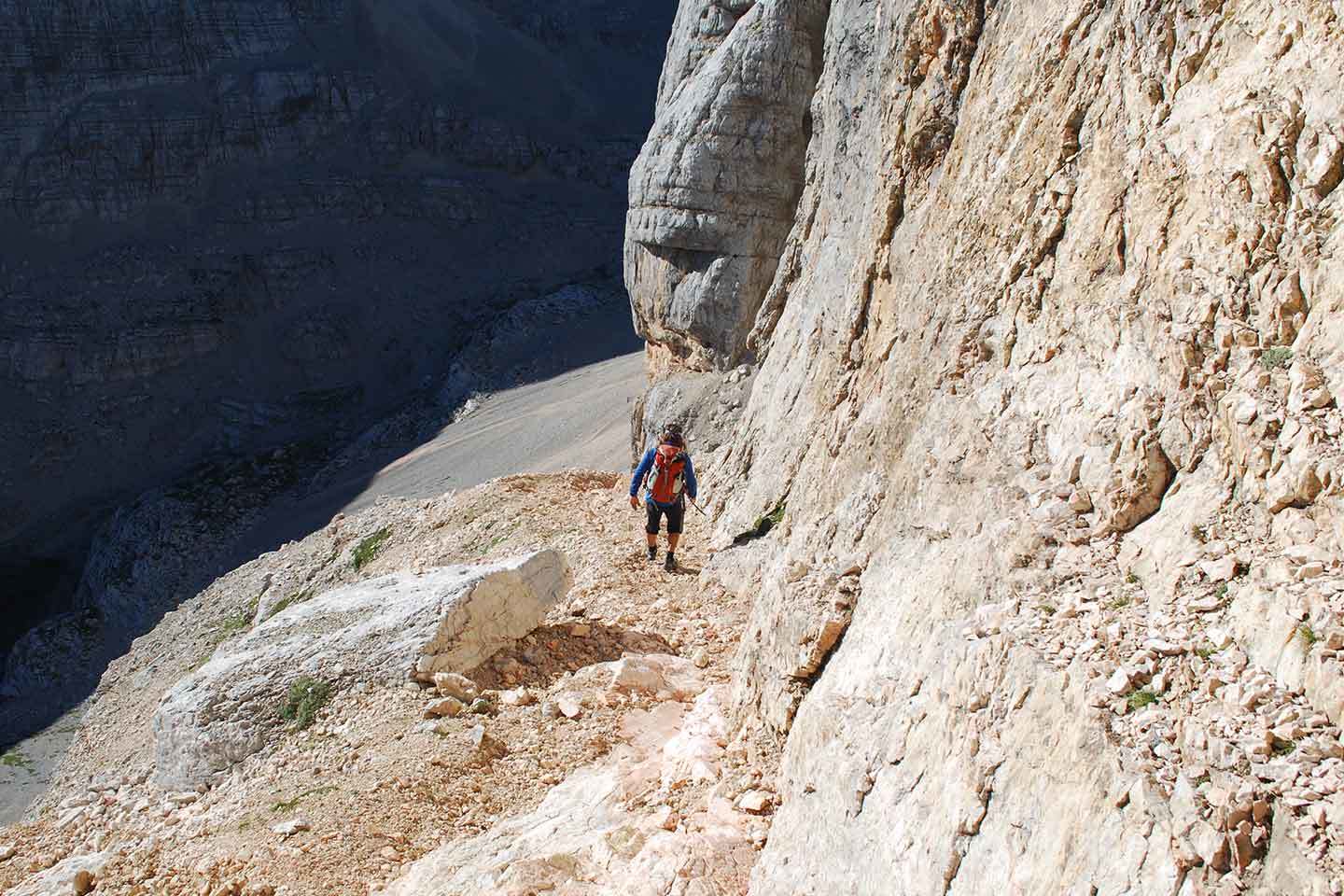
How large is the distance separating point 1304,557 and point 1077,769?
39.0 inches

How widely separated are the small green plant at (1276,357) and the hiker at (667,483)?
7.86 meters

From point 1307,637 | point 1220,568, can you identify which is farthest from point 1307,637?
point 1220,568

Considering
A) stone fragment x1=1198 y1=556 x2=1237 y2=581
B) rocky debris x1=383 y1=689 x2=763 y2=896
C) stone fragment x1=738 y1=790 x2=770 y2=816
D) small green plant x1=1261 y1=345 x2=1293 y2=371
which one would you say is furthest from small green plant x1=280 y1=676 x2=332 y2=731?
small green plant x1=1261 y1=345 x2=1293 y2=371

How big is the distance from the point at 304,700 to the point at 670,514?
4.30 metres

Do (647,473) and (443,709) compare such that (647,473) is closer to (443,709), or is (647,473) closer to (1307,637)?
(443,709)

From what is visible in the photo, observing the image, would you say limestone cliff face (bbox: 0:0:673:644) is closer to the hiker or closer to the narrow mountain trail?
the hiker

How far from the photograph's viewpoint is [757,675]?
262 inches

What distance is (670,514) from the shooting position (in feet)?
38.5

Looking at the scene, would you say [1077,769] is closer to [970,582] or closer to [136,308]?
[970,582]

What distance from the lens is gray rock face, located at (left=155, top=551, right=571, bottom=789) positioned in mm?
9172

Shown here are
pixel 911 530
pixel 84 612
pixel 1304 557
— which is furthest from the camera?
pixel 84 612

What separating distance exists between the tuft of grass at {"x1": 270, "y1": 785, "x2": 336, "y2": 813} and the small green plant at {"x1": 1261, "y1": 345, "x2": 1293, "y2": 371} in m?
6.72

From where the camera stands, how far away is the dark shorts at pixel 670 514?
1169cm

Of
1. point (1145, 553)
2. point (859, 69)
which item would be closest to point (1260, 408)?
point (1145, 553)
